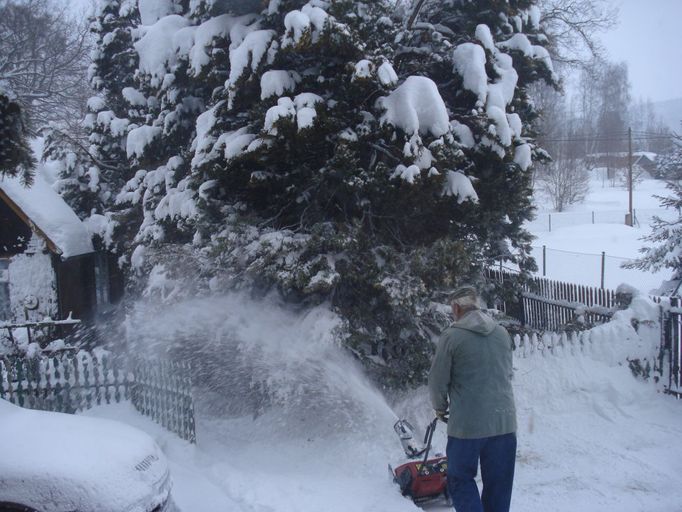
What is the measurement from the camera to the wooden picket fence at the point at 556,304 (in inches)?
390

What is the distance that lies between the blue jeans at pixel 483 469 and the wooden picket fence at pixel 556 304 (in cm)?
597

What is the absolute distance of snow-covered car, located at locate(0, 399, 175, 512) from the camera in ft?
12.1

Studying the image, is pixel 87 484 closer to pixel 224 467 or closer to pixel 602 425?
pixel 224 467

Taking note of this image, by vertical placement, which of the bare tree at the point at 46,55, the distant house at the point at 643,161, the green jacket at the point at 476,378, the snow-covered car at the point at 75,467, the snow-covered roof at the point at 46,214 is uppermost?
the bare tree at the point at 46,55

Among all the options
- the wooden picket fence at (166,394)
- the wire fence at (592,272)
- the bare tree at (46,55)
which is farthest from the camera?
the bare tree at (46,55)

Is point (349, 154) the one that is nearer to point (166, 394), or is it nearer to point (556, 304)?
point (166, 394)

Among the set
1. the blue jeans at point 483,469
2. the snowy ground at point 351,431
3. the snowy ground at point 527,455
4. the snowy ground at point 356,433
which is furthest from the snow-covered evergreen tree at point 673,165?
the blue jeans at point 483,469

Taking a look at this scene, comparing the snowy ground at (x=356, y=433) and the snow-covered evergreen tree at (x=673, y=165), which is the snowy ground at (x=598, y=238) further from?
the snowy ground at (x=356, y=433)

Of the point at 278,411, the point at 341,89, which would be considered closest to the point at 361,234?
the point at 341,89

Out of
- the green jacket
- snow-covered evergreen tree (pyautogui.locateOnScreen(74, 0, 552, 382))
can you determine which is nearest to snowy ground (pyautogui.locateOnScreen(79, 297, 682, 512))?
snow-covered evergreen tree (pyautogui.locateOnScreen(74, 0, 552, 382))

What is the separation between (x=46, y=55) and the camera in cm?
2445

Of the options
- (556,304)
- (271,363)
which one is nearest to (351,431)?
(271,363)

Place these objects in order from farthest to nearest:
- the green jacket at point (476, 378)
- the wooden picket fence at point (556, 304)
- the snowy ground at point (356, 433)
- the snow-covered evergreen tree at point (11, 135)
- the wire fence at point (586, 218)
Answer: the wire fence at point (586, 218) → the wooden picket fence at point (556, 304) → the snowy ground at point (356, 433) → the snow-covered evergreen tree at point (11, 135) → the green jacket at point (476, 378)

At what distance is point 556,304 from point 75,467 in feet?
31.7
